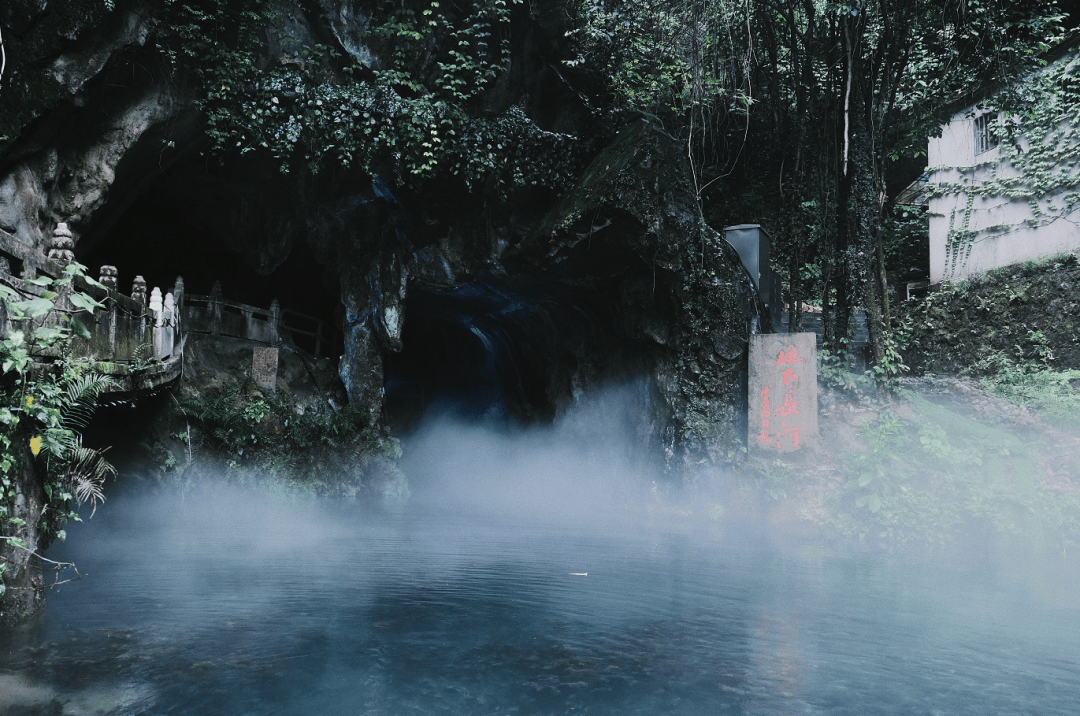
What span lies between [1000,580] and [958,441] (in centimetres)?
346

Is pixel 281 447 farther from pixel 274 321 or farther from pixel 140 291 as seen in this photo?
pixel 140 291

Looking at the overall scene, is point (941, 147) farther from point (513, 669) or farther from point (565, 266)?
point (513, 669)

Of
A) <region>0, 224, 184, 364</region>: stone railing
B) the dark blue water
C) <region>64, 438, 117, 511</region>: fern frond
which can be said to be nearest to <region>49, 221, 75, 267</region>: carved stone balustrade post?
<region>0, 224, 184, 364</region>: stone railing

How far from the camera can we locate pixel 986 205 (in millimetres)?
17172

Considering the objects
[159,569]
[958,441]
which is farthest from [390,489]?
[958,441]

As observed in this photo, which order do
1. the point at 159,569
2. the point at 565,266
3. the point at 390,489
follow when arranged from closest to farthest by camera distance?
the point at 159,569, the point at 565,266, the point at 390,489

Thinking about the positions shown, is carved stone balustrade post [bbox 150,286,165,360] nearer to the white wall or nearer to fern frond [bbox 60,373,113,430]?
fern frond [bbox 60,373,113,430]

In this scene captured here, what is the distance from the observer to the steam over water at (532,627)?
15.7 ft

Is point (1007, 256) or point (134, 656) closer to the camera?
point (134, 656)

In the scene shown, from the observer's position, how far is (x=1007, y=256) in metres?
16.7

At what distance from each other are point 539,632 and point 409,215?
1117 centimetres

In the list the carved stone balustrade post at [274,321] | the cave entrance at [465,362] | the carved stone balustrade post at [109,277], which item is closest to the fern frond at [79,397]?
the carved stone balustrade post at [109,277]

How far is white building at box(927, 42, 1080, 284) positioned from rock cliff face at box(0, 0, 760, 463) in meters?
8.28

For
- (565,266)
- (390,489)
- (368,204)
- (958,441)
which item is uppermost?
(368,204)
